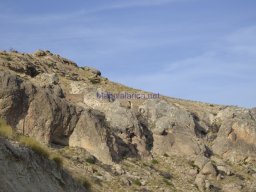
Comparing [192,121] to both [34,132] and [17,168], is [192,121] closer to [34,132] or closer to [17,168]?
[34,132]

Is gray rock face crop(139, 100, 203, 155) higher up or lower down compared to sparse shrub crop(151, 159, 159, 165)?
higher up

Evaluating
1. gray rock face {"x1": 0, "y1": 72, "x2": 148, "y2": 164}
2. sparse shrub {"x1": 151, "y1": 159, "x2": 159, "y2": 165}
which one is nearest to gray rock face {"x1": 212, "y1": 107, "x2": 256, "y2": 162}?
sparse shrub {"x1": 151, "y1": 159, "x2": 159, "y2": 165}

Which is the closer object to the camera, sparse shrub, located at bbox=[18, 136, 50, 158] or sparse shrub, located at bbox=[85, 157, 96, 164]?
sparse shrub, located at bbox=[18, 136, 50, 158]

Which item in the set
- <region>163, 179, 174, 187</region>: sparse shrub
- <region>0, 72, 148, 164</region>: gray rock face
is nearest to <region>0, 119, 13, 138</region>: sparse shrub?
<region>0, 72, 148, 164</region>: gray rock face

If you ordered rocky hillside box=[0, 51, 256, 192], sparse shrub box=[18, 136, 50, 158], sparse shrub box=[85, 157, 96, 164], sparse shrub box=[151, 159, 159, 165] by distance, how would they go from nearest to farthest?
1. sparse shrub box=[18, 136, 50, 158]
2. rocky hillside box=[0, 51, 256, 192]
3. sparse shrub box=[85, 157, 96, 164]
4. sparse shrub box=[151, 159, 159, 165]

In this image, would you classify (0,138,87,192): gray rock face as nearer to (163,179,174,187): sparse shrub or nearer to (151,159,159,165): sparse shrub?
(163,179,174,187): sparse shrub

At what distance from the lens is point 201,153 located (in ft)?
159

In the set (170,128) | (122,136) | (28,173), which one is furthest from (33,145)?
(170,128)

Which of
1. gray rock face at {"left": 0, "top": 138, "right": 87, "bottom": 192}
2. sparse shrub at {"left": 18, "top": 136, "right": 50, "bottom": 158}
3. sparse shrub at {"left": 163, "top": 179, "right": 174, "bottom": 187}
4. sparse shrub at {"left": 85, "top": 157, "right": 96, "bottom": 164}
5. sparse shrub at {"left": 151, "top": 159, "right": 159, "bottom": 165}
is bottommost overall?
sparse shrub at {"left": 163, "top": 179, "right": 174, "bottom": 187}

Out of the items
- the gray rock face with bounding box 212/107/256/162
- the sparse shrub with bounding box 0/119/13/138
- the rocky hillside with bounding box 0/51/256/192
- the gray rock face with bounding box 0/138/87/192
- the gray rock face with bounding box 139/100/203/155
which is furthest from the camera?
the gray rock face with bounding box 212/107/256/162

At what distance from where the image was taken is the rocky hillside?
35250 millimetres

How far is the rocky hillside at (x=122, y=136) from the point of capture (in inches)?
1388

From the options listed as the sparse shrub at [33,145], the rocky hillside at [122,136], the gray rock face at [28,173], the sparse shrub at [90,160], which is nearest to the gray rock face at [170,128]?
the rocky hillside at [122,136]

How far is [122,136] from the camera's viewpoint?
45.4 meters
